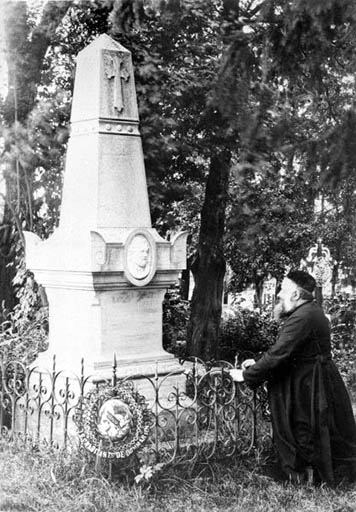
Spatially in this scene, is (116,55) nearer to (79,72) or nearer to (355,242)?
(79,72)

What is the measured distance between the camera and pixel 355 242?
13.9 m

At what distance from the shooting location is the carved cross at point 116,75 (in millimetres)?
6504

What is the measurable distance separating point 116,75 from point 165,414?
3091 mm

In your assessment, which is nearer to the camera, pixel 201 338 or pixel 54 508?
pixel 54 508

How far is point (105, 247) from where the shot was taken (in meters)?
6.01

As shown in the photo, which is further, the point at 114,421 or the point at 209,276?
the point at 209,276

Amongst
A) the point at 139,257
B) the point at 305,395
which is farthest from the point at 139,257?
the point at 305,395

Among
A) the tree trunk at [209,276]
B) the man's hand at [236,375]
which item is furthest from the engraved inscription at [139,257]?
the tree trunk at [209,276]

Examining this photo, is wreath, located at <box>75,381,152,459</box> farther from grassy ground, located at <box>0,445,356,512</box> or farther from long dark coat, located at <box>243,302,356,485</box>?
long dark coat, located at <box>243,302,356,485</box>

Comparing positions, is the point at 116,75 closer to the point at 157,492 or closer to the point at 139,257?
the point at 139,257

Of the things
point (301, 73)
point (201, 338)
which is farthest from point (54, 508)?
point (201, 338)

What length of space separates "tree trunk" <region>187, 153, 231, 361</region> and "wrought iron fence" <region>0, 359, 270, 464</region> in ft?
15.7

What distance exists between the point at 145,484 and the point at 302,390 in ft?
4.51

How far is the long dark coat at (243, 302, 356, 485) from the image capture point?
5391mm
